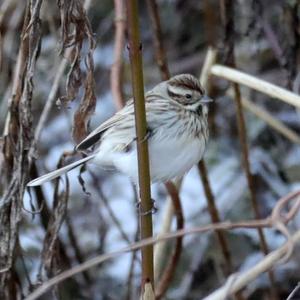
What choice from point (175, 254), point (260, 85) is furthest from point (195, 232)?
point (175, 254)

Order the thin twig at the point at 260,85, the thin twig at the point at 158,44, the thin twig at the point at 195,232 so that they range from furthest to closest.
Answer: the thin twig at the point at 158,44, the thin twig at the point at 260,85, the thin twig at the point at 195,232

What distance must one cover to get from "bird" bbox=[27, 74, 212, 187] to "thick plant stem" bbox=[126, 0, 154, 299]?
443 millimetres

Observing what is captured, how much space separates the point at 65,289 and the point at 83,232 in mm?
717

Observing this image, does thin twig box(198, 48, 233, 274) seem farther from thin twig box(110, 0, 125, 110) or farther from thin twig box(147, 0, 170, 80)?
thin twig box(110, 0, 125, 110)

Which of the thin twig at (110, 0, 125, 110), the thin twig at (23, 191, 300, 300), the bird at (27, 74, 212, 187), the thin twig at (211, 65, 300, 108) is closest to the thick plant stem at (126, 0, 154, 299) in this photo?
the thin twig at (23, 191, 300, 300)

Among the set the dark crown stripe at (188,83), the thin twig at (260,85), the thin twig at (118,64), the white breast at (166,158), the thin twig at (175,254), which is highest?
the thin twig at (118,64)

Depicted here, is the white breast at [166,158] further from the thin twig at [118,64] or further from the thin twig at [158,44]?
the thin twig at [158,44]

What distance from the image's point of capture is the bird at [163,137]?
82.9 inches

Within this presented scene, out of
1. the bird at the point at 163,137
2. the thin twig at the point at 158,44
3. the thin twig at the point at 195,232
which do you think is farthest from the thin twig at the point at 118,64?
the thin twig at the point at 195,232

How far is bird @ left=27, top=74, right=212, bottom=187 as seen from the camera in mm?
2105

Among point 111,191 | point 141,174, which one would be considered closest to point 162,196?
point 111,191

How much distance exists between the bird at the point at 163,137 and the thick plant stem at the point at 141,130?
0.44 meters

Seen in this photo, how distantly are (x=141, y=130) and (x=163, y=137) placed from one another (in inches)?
21.8

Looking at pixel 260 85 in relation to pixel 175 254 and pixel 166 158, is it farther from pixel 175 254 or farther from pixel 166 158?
pixel 175 254
